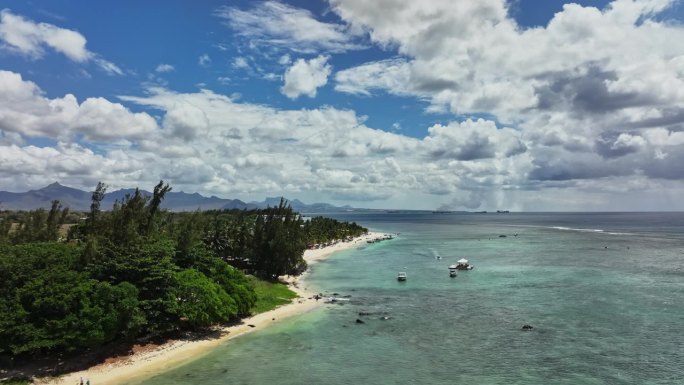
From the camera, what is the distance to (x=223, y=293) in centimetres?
6831

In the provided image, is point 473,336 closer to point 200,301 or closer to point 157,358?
point 200,301

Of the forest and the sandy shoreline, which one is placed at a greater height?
the forest

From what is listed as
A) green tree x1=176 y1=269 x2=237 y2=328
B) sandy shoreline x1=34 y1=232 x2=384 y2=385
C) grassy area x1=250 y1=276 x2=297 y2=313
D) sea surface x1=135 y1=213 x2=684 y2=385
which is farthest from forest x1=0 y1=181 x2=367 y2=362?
sea surface x1=135 y1=213 x2=684 y2=385

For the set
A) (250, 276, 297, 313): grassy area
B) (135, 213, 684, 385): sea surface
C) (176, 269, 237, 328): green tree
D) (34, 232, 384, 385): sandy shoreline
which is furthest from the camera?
(250, 276, 297, 313): grassy area

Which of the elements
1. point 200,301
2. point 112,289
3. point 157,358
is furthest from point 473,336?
point 112,289

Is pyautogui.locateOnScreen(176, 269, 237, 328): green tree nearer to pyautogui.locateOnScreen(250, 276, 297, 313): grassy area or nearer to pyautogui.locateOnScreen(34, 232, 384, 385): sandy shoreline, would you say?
pyautogui.locateOnScreen(34, 232, 384, 385): sandy shoreline

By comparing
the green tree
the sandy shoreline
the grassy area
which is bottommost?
the sandy shoreline

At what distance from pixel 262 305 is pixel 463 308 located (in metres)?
36.7

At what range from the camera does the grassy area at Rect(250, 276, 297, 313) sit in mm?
81900

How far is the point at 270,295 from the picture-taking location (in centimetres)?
8850

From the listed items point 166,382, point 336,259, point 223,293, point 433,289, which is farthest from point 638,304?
point 336,259

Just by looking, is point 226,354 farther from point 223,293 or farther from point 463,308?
point 463,308

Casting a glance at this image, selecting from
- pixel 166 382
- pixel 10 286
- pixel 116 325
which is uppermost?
pixel 10 286

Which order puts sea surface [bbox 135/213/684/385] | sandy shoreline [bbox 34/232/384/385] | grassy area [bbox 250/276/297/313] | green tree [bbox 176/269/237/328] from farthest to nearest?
grassy area [bbox 250/276/297/313] < green tree [bbox 176/269/237/328] < sea surface [bbox 135/213/684/385] < sandy shoreline [bbox 34/232/384/385]
